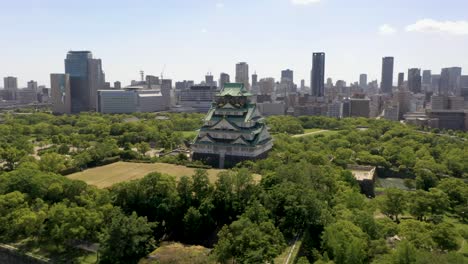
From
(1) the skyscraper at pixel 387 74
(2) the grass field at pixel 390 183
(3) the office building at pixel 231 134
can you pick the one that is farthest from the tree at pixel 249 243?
(1) the skyscraper at pixel 387 74

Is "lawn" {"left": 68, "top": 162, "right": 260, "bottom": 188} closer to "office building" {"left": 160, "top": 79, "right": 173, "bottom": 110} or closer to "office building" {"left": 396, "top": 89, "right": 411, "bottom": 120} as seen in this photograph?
"office building" {"left": 396, "top": 89, "right": 411, "bottom": 120}

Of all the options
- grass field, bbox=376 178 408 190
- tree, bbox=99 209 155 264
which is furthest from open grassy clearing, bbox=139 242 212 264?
grass field, bbox=376 178 408 190

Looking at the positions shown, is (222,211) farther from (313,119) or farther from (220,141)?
(313,119)

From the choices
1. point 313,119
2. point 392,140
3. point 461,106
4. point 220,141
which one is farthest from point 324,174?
point 461,106

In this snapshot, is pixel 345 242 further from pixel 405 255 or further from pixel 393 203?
→ pixel 393 203

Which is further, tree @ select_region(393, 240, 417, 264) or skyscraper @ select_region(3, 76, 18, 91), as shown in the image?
skyscraper @ select_region(3, 76, 18, 91)

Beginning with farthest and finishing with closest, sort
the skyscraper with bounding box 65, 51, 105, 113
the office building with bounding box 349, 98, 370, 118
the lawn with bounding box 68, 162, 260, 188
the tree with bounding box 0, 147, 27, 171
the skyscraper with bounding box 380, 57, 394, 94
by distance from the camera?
the skyscraper with bounding box 380, 57, 394, 94, the skyscraper with bounding box 65, 51, 105, 113, the office building with bounding box 349, 98, 370, 118, the tree with bounding box 0, 147, 27, 171, the lawn with bounding box 68, 162, 260, 188

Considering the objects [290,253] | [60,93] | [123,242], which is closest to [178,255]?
[123,242]

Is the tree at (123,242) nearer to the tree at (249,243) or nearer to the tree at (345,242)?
the tree at (249,243)
